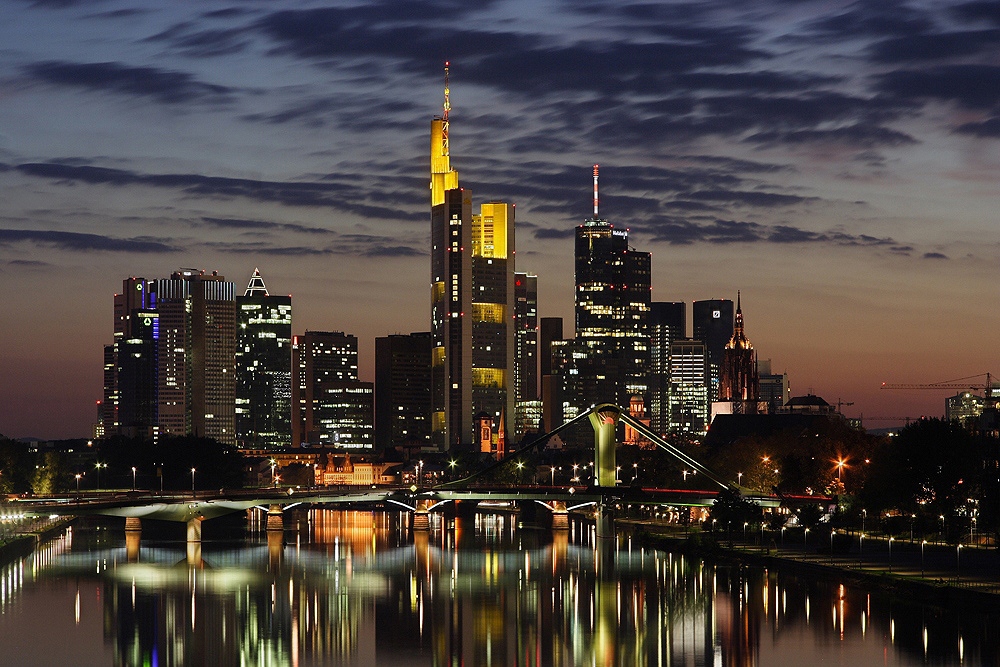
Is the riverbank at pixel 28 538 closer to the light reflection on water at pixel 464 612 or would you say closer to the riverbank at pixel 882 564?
the light reflection on water at pixel 464 612

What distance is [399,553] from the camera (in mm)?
117062

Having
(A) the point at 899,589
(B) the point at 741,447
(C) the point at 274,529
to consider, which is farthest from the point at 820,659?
(B) the point at 741,447

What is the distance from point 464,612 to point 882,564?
23.6 meters

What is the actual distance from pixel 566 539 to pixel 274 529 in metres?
24.7

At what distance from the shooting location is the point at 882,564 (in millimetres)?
86500

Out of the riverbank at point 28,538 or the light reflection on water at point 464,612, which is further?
the riverbank at point 28,538

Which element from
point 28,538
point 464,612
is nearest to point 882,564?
point 464,612

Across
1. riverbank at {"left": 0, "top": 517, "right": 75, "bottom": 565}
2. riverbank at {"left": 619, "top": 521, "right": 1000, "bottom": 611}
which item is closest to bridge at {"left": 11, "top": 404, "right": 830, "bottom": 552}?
riverbank at {"left": 0, "top": 517, "right": 75, "bottom": 565}

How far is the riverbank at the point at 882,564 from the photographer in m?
71.4

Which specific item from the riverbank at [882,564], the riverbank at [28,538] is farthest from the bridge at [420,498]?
the riverbank at [882,564]

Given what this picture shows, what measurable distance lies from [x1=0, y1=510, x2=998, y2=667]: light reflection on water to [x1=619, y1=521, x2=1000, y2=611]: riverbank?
1266 mm

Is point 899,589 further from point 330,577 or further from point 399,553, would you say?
point 399,553

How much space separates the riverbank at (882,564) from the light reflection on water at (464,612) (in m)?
1.27

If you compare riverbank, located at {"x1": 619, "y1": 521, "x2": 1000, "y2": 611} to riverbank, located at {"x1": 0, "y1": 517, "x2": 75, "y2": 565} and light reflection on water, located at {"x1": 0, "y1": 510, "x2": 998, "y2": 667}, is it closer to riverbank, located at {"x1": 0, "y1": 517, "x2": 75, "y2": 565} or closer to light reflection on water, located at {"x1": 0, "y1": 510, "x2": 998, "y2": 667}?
light reflection on water, located at {"x1": 0, "y1": 510, "x2": 998, "y2": 667}
